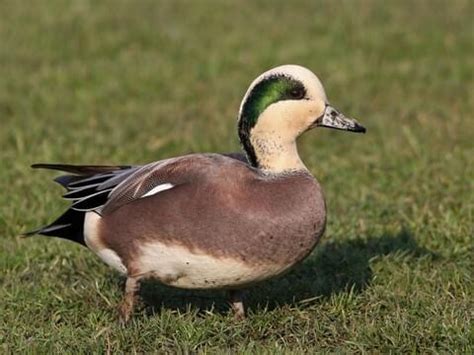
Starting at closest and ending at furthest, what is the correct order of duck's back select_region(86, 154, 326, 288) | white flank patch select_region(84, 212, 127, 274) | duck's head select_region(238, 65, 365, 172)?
duck's back select_region(86, 154, 326, 288)
duck's head select_region(238, 65, 365, 172)
white flank patch select_region(84, 212, 127, 274)

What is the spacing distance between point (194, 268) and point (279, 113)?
25.1 inches

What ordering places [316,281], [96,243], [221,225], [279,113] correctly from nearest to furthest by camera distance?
[221,225] < [279,113] < [96,243] < [316,281]

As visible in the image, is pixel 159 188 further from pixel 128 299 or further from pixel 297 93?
pixel 297 93

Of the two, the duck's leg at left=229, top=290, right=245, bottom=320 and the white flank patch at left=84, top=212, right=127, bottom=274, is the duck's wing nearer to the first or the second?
the white flank patch at left=84, top=212, right=127, bottom=274

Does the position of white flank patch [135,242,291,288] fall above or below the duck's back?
below

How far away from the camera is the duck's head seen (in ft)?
12.6

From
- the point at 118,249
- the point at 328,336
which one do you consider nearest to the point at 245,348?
the point at 328,336

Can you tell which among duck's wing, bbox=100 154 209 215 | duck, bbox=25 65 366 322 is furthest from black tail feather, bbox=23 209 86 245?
duck's wing, bbox=100 154 209 215

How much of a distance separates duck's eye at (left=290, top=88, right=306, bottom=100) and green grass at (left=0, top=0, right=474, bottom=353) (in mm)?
835

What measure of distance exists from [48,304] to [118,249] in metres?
0.56

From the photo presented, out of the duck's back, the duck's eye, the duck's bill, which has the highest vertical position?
the duck's eye

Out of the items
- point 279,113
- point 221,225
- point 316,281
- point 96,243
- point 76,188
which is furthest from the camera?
point 316,281

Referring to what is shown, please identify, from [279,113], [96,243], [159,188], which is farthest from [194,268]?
[279,113]

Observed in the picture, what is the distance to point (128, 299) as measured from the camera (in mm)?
3953
